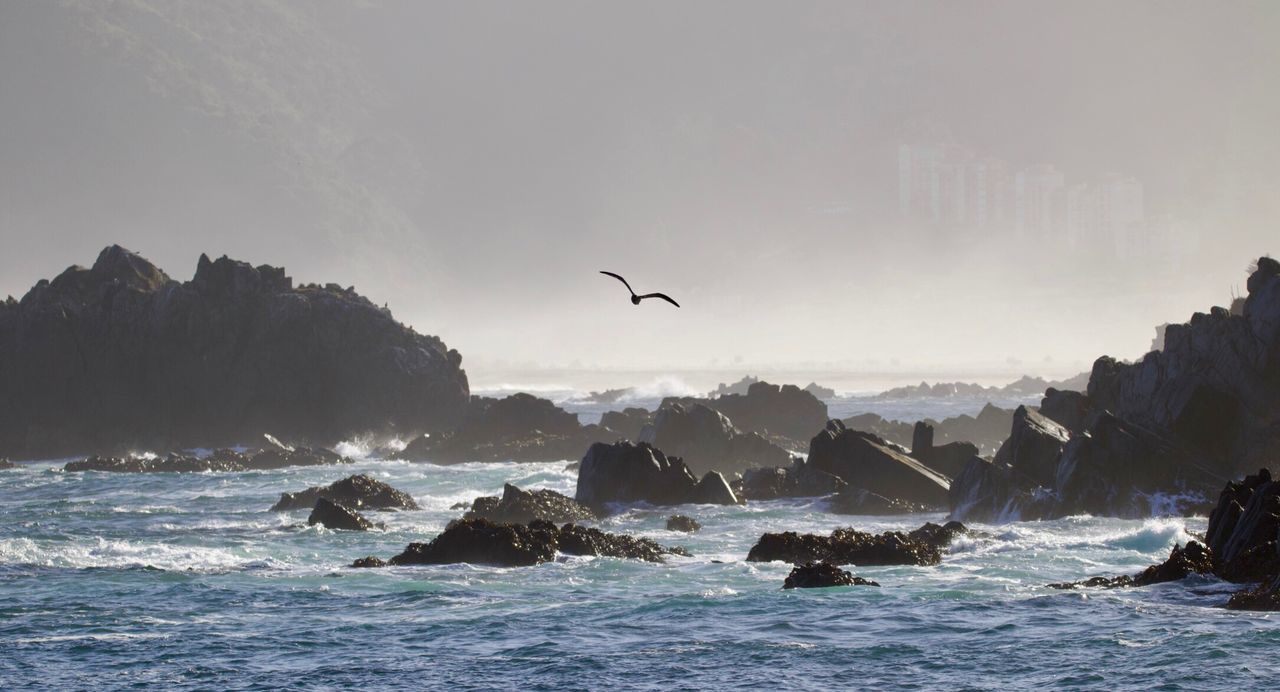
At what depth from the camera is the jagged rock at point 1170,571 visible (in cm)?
3244

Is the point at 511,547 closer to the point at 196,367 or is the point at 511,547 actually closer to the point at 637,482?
the point at 637,482

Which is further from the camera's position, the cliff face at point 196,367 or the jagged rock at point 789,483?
the cliff face at point 196,367

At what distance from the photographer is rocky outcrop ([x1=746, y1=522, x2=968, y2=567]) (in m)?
38.2

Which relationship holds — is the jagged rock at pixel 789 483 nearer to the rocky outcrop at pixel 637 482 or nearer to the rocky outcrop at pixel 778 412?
the rocky outcrop at pixel 637 482

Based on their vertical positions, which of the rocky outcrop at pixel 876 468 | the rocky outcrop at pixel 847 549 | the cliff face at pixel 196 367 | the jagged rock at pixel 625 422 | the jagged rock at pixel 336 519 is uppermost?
the cliff face at pixel 196 367

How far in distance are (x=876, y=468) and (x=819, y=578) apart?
2295cm

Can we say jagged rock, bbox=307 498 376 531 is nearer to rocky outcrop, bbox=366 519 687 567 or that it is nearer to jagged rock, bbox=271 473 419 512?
jagged rock, bbox=271 473 419 512

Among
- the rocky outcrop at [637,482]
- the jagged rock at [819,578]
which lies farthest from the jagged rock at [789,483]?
the jagged rock at [819,578]

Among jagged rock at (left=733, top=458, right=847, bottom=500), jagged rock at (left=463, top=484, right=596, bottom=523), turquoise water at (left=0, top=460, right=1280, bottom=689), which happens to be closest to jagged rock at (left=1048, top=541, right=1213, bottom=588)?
turquoise water at (left=0, top=460, right=1280, bottom=689)

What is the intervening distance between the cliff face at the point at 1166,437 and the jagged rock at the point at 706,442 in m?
21.9

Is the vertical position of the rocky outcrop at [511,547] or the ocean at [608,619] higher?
the rocky outcrop at [511,547]

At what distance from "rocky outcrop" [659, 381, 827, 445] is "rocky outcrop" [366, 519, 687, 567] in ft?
166

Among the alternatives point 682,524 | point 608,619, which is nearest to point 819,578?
point 608,619

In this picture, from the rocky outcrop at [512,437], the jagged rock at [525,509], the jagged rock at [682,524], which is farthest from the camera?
the rocky outcrop at [512,437]
